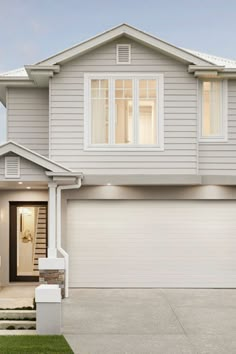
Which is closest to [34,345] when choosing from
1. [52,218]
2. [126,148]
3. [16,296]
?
[52,218]

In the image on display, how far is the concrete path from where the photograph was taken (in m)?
10.6

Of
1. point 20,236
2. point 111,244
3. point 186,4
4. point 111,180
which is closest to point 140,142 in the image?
point 111,180

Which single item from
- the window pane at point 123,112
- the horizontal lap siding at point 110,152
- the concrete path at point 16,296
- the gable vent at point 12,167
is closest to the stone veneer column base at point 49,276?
the concrete path at point 16,296

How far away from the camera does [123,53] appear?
1290cm

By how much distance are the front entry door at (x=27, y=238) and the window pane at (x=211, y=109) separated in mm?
5100

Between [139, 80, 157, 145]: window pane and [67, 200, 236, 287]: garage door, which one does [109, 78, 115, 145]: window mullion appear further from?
[67, 200, 236, 287]: garage door

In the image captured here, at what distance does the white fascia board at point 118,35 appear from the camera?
12516 millimetres

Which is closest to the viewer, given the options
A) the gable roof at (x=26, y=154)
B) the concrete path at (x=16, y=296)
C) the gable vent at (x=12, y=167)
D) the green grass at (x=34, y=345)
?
the green grass at (x=34, y=345)

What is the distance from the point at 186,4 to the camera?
3709cm

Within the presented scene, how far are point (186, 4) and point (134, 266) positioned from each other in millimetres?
29013

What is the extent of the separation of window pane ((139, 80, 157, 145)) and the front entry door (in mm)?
3556

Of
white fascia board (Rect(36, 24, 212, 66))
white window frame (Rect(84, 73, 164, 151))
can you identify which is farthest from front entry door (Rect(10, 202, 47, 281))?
white fascia board (Rect(36, 24, 212, 66))

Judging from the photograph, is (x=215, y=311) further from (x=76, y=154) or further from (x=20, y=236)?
(x=20, y=236)

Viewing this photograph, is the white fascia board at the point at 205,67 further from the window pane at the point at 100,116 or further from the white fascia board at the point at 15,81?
the white fascia board at the point at 15,81
